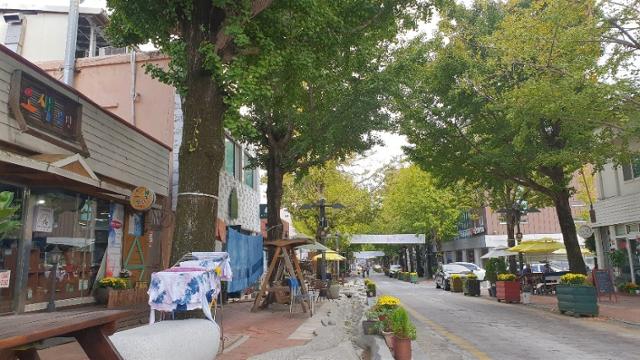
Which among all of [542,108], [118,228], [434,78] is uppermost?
[434,78]

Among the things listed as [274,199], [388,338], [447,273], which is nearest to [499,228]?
[447,273]

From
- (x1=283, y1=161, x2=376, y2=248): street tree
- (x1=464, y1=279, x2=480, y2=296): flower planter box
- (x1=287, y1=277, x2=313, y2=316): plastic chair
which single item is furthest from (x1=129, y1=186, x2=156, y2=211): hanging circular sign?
(x1=283, y1=161, x2=376, y2=248): street tree

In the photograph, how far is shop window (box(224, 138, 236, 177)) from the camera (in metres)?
20.0

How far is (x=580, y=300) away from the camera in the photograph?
45.9ft

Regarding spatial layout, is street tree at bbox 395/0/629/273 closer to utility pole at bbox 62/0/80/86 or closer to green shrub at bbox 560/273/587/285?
green shrub at bbox 560/273/587/285

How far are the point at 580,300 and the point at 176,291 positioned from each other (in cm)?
1224

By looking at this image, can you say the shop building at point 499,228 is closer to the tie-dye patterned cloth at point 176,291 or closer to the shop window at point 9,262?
the shop window at point 9,262

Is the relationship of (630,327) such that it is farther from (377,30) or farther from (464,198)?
(464,198)

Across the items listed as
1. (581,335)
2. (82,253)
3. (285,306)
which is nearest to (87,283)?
(82,253)

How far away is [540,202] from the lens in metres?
25.8

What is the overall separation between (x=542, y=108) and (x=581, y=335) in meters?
6.37

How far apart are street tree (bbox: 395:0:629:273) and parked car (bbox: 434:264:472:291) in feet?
32.2

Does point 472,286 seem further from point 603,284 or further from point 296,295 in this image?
point 296,295

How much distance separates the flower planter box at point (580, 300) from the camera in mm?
13898
